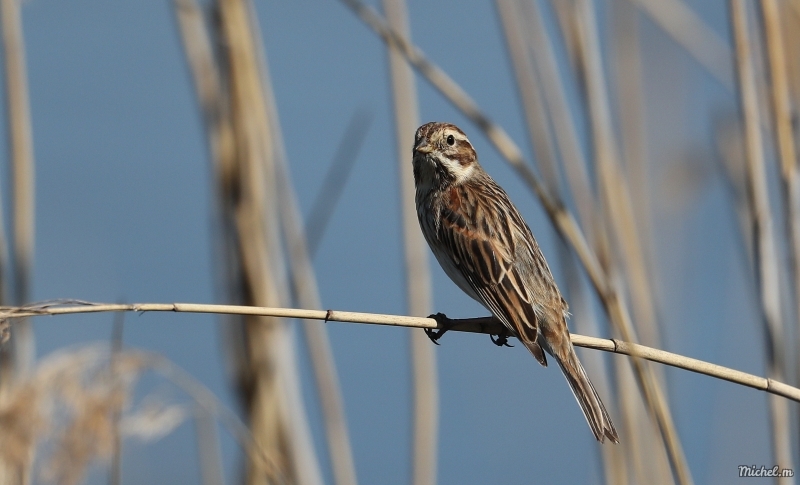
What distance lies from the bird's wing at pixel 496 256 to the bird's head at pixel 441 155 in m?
0.17

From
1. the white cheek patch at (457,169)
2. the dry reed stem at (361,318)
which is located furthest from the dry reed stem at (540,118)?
the white cheek patch at (457,169)

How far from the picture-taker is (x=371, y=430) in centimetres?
874

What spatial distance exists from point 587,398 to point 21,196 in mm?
2032

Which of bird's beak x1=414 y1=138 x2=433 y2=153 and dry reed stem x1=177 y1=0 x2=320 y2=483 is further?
bird's beak x1=414 y1=138 x2=433 y2=153

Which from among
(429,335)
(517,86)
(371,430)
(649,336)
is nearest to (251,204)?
(429,335)

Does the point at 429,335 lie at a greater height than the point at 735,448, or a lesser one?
greater

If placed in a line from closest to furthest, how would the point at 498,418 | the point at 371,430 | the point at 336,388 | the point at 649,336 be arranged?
the point at 649,336 < the point at 336,388 < the point at 498,418 < the point at 371,430

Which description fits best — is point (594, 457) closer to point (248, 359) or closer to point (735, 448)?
point (735, 448)

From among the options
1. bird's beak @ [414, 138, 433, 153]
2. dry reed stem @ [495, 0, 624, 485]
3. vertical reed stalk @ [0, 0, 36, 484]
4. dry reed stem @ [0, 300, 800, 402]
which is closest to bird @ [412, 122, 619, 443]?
bird's beak @ [414, 138, 433, 153]

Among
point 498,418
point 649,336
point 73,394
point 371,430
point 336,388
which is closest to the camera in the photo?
point 73,394

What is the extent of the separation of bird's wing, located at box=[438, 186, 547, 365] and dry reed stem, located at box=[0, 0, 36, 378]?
153 centimetres

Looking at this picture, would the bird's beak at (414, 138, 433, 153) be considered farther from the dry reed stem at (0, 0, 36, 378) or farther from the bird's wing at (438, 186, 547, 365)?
the dry reed stem at (0, 0, 36, 378)

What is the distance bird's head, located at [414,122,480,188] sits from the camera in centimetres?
393

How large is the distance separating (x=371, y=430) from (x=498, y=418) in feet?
11.9
